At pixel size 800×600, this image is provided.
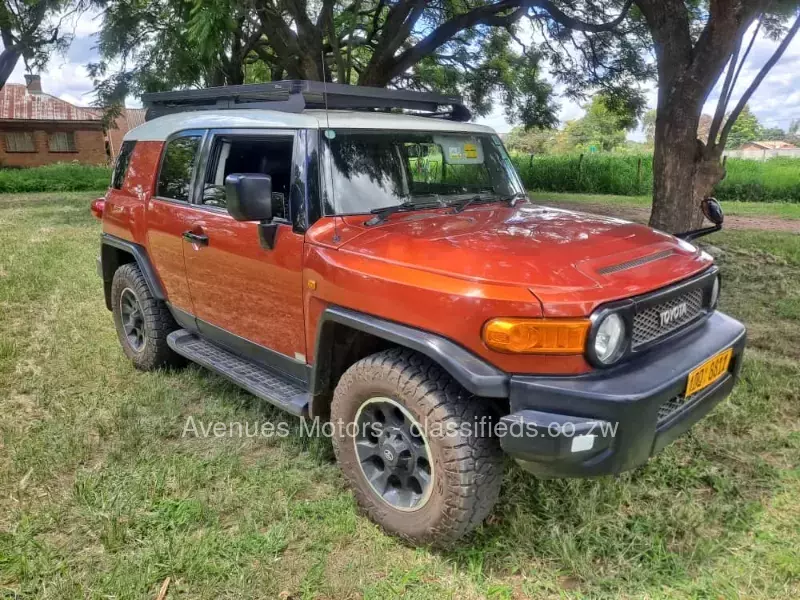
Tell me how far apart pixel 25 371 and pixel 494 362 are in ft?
13.4

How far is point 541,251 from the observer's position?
2.59 meters

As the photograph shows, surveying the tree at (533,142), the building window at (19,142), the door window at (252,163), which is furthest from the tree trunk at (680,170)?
the tree at (533,142)

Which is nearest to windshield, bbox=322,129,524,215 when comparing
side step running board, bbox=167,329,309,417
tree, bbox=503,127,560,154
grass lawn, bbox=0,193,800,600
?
side step running board, bbox=167,329,309,417

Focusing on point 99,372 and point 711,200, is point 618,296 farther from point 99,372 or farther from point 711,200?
point 99,372

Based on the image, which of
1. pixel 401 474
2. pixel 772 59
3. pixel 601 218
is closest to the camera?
pixel 401 474

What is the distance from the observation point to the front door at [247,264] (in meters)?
3.15

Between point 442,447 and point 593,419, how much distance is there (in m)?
0.61

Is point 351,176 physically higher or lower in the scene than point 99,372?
higher

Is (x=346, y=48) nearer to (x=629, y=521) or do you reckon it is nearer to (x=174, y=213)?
(x=174, y=213)

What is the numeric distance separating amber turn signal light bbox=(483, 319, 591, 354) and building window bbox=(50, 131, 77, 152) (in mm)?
36568

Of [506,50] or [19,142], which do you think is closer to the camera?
[506,50]

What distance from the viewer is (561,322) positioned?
7.36ft

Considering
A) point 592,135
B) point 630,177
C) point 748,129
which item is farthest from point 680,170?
point 748,129

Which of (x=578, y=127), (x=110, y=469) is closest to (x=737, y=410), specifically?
(x=110, y=469)
